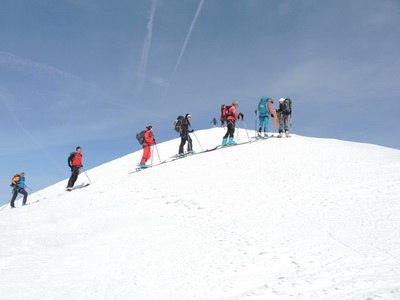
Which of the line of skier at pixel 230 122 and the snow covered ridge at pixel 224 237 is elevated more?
the line of skier at pixel 230 122

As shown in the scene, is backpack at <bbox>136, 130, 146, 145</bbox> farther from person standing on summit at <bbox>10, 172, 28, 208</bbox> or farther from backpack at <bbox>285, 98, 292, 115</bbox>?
backpack at <bbox>285, 98, 292, 115</bbox>

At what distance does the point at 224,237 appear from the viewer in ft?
16.8

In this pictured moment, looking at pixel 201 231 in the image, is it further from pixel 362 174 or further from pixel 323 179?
pixel 362 174

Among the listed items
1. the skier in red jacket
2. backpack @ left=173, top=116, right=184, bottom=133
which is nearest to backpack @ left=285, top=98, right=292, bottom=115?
backpack @ left=173, top=116, right=184, bottom=133

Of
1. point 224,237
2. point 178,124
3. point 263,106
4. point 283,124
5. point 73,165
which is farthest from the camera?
point 283,124

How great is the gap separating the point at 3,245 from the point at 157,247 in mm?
3483

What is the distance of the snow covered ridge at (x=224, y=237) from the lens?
3.43m

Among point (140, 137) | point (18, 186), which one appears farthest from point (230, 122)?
point (18, 186)

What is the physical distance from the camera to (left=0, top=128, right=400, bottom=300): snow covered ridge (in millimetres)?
3428

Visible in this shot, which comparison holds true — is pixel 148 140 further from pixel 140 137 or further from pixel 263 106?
pixel 263 106

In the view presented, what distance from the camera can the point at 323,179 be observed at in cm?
793

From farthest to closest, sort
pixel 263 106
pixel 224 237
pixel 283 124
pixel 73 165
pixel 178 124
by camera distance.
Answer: pixel 283 124
pixel 263 106
pixel 178 124
pixel 73 165
pixel 224 237

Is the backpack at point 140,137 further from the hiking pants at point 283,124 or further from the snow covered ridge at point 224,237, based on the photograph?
the hiking pants at point 283,124

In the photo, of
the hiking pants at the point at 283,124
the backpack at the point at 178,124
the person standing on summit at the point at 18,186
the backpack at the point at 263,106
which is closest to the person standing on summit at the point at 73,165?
the person standing on summit at the point at 18,186
